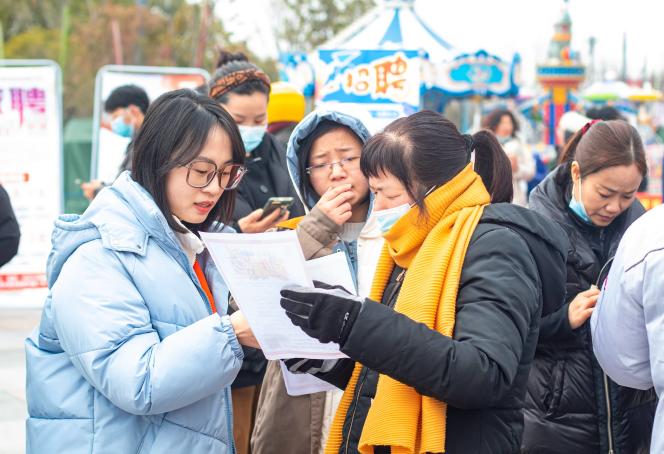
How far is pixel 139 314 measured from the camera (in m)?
2.47

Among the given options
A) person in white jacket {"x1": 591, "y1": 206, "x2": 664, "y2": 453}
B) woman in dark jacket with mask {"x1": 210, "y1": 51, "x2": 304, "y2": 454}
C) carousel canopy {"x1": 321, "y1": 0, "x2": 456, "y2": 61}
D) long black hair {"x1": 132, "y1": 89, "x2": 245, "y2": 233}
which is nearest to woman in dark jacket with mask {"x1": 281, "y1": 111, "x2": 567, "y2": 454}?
person in white jacket {"x1": 591, "y1": 206, "x2": 664, "y2": 453}

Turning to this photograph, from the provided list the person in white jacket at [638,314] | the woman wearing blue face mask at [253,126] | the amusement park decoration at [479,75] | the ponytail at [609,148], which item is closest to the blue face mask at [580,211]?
the ponytail at [609,148]

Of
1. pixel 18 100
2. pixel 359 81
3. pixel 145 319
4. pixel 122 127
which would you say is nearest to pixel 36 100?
pixel 18 100

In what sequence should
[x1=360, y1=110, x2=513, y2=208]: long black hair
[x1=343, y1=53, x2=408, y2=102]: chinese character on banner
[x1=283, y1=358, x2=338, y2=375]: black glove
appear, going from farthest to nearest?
[x1=343, y1=53, x2=408, y2=102]: chinese character on banner < [x1=283, y1=358, x2=338, y2=375]: black glove < [x1=360, y1=110, x2=513, y2=208]: long black hair

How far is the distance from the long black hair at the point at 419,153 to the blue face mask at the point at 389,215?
0.13ft

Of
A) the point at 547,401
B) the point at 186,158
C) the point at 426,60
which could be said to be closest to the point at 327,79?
the point at 547,401

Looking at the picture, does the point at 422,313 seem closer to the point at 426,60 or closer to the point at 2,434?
the point at 2,434

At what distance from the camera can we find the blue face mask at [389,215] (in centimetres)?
257

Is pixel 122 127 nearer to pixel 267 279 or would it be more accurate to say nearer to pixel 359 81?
pixel 359 81

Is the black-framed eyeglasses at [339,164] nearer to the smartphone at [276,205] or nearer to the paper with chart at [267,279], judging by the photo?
the smartphone at [276,205]

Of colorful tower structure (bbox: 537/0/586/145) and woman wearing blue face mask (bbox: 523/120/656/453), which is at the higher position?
colorful tower structure (bbox: 537/0/586/145)

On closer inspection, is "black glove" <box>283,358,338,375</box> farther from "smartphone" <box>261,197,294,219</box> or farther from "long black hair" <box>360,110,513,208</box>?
"smartphone" <box>261,197,294,219</box>

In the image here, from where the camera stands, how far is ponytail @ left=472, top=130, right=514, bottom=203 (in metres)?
3.10

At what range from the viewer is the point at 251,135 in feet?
15.4
